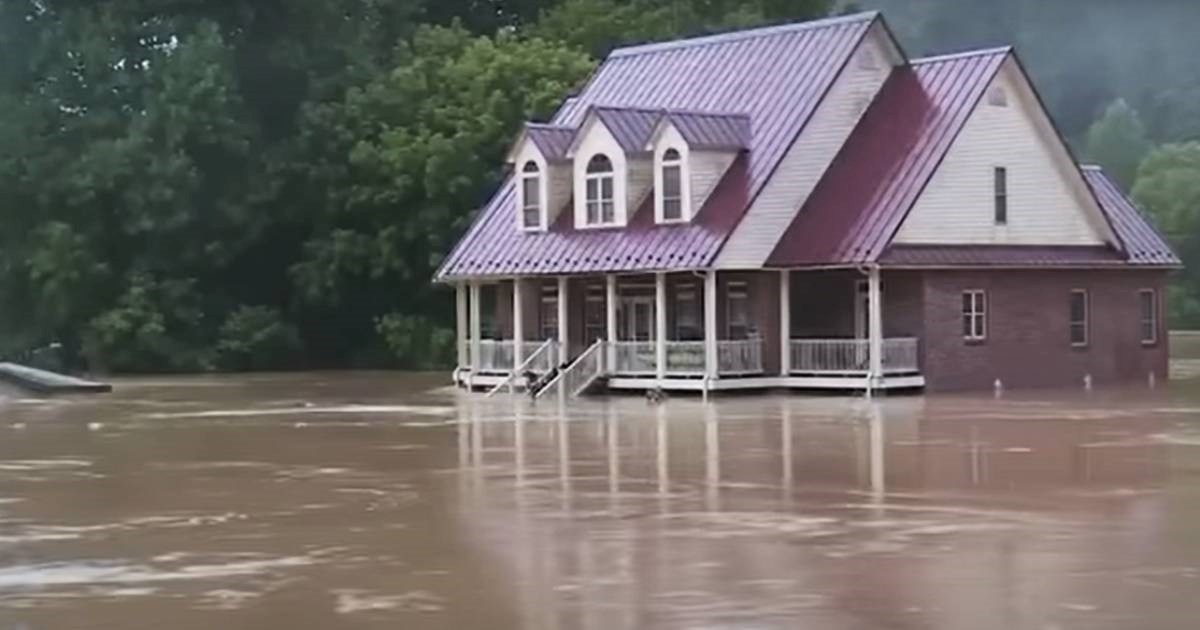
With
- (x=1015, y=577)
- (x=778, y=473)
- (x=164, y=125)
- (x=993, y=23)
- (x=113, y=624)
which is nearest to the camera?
(x=113, y=624)

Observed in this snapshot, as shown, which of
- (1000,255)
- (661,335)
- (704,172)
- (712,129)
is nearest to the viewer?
(661,335)

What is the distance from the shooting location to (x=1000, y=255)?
40969 millimetres

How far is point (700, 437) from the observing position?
28.0 meters

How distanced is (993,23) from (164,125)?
94744 millimetres

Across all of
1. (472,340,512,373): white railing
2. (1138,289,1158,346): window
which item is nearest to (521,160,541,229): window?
(472,340,512,373): white railing

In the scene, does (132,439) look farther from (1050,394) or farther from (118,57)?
→ (118,57)

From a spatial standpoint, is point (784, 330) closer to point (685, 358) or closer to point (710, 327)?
point (710, 327)

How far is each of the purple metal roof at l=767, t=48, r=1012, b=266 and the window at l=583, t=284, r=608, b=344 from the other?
5.30 m

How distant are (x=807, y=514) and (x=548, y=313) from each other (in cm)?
2764

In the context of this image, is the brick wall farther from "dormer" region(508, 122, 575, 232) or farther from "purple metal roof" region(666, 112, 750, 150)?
"dormer" region(508, 122, 575, 232)

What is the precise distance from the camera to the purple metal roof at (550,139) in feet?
141

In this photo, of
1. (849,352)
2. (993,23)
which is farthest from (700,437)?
(993,23)

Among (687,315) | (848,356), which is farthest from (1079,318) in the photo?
(687,315)

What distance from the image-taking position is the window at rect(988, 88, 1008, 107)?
4100 cm
